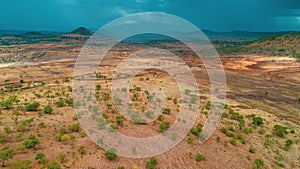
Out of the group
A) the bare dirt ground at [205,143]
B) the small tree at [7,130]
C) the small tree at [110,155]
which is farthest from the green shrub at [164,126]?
the small tree at [7,130]

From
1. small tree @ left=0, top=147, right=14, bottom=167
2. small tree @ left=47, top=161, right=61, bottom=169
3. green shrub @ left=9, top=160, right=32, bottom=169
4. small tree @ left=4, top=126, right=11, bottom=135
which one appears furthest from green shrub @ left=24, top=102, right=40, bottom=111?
small tree @ left=47, top=161, right=61, bottom=169

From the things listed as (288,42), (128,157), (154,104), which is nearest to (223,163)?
(128,157)

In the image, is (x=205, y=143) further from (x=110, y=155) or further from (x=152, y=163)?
(x=110, y=155)

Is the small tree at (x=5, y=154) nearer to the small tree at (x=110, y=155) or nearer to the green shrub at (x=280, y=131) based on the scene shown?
the small tree at (x=110, y=155)

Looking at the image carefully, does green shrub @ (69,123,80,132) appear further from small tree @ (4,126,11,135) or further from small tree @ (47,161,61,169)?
→ small tree @ (47,161,61,169)

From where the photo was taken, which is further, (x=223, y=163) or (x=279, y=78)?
(x=279, y=78)

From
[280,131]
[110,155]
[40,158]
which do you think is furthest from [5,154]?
[280,131]

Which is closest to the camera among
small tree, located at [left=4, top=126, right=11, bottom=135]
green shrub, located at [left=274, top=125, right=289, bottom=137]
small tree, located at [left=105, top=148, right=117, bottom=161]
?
small tree, located at [left=105, top=148, right=117, bottom=161]

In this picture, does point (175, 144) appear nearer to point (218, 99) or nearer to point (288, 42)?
point (218, 99)
